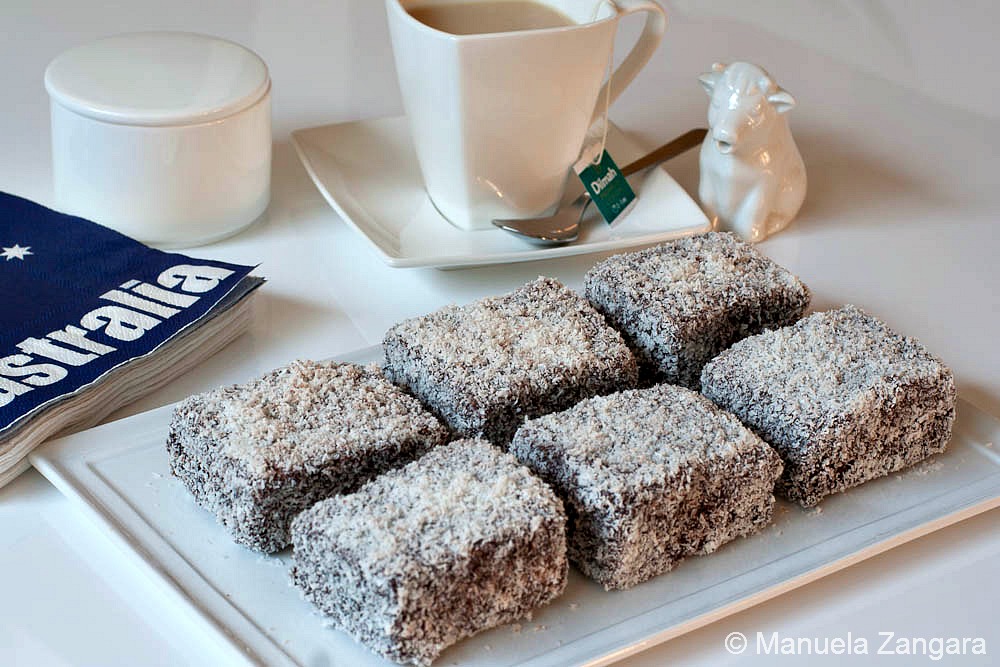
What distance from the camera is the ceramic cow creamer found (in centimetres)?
150

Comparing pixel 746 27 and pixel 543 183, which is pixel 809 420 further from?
pixel 746 27

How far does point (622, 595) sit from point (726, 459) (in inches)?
5.7

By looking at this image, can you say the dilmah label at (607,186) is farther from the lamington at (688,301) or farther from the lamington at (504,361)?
the lamington at (504,361)

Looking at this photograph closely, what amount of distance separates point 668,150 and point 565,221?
0.22 metres

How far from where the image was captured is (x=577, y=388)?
117cm

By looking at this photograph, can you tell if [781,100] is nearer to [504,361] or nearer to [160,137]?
[504,361]

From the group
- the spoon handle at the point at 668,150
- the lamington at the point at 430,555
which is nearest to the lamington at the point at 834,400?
the lamington at the point at 430,555

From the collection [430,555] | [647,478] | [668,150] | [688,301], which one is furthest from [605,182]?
[430,555]

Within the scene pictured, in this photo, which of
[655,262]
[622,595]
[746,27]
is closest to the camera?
[622,595]

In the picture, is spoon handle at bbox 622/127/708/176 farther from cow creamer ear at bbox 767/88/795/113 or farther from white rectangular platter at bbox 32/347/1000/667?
white rectangular platter at bbox 32/347/1000/667

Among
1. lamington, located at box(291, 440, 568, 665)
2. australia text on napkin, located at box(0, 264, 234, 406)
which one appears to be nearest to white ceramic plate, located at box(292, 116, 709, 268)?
australia text on napkin, located at box(0, 264, 234, 406)

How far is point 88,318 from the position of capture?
126 centimetres

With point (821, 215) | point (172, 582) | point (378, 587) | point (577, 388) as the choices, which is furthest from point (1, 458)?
point (821, 215)

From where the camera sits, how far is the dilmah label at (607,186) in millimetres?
1526
